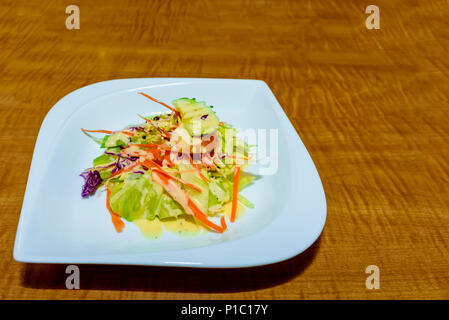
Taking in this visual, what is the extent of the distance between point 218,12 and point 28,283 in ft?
6.76

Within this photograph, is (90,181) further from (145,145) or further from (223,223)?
(223,223)

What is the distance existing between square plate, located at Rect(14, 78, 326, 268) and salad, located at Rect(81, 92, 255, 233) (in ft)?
0.15

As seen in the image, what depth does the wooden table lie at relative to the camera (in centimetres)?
92

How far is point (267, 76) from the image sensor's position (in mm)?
1832

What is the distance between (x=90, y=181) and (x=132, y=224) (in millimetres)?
226

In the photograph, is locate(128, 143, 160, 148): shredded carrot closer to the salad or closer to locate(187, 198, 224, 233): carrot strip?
the salad

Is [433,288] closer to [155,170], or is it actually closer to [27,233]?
[155,170]

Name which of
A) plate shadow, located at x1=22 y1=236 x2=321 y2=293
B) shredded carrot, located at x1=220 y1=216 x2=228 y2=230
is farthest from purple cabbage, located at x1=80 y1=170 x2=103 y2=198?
shredded carrot, located at x1=220 y1=216 x2=228 y2=230

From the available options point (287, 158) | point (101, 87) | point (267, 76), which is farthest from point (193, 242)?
point (267, 76)

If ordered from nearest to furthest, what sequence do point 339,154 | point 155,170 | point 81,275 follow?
point 81,275 → point 155,170 → point 339,154

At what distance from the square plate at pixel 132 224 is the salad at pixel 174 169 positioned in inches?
1.8

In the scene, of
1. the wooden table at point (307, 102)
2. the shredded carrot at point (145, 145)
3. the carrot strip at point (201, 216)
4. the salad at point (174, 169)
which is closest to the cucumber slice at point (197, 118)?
the salad at point (174, 169)

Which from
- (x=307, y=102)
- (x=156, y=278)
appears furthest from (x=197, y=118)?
Result: (x=307, y=102)

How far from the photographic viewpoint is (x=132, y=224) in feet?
3.42
